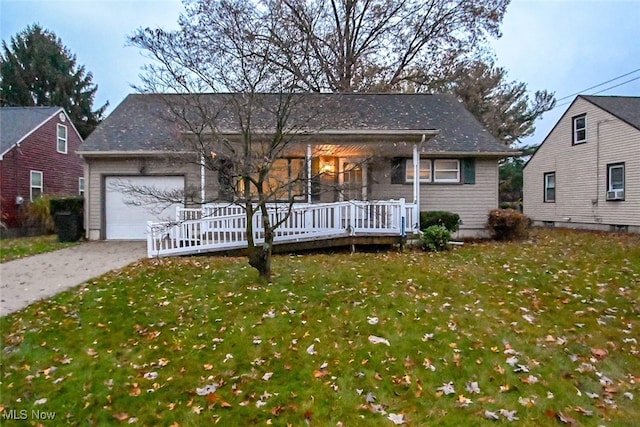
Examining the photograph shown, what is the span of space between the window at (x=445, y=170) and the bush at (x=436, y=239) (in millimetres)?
3235

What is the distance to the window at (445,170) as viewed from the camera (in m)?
12.7

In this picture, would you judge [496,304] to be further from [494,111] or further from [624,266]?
[494,111]

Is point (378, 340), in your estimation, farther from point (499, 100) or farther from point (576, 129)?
point (499, 100)

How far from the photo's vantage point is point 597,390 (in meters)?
3.44

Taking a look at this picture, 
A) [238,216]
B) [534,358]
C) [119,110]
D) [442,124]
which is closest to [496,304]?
[534,358]

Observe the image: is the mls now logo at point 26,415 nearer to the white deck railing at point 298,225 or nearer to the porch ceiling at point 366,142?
the white deck railing at point 298,225

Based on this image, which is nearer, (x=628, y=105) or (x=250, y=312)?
(x=250, y=312)

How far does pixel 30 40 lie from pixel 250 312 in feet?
115

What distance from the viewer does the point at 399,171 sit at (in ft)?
41.3

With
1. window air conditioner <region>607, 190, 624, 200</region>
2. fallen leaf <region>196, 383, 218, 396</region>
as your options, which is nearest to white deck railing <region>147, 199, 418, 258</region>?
fallen leaf <region>196, 383, 218, 396</region>

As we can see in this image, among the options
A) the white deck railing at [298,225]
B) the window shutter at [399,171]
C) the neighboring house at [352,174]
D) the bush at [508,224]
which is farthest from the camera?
the window shutter at [399,171]

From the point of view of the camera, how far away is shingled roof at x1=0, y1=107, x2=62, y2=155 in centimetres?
1647

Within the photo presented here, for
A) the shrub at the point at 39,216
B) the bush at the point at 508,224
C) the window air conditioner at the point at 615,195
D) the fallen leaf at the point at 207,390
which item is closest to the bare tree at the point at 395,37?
the window air conditioner at the point at 615,195

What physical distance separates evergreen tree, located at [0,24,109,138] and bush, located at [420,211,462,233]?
97.0ft
